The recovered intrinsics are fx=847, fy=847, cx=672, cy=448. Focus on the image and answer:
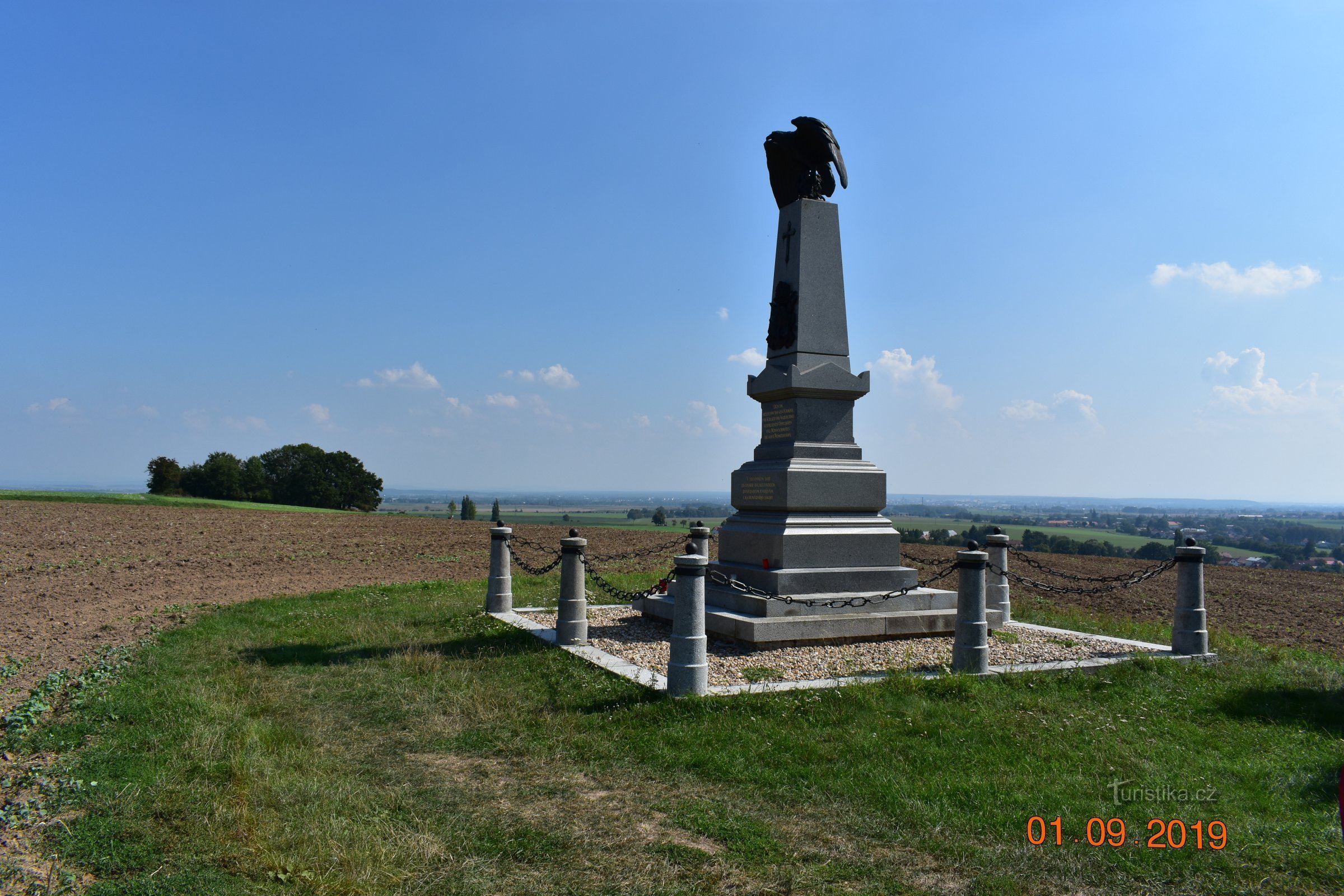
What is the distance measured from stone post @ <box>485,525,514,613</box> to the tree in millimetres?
49897

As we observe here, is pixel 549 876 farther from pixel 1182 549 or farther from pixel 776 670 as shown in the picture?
pixel 1182 549

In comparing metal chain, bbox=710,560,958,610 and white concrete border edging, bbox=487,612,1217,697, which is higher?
metal chain, bbox=710,560,958,610

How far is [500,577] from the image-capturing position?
42.4 feet

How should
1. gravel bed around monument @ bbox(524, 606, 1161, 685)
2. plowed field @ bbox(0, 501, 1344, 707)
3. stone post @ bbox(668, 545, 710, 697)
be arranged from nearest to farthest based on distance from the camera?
stone post @ bbox(668, 545, 710, 697) < gravel bed around monument @ bbox(524, 606, 1161, 685) < plowed field @ bbox(0, 501, 1344, 707)

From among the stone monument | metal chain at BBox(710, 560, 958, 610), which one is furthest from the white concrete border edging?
the stone monument

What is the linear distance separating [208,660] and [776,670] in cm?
639

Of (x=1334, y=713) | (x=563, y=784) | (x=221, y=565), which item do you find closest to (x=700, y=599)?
(x=563, y=784)

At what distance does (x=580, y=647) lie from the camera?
32.5 ft

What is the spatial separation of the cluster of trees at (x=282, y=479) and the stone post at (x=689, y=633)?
50.8 m

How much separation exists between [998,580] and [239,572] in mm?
15828

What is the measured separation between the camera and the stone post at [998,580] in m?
12.2

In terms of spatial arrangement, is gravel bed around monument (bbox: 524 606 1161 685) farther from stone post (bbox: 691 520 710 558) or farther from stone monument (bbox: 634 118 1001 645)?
stone post (bbox: 691 520 710 558)

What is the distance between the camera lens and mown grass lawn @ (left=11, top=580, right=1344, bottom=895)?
4250mm
